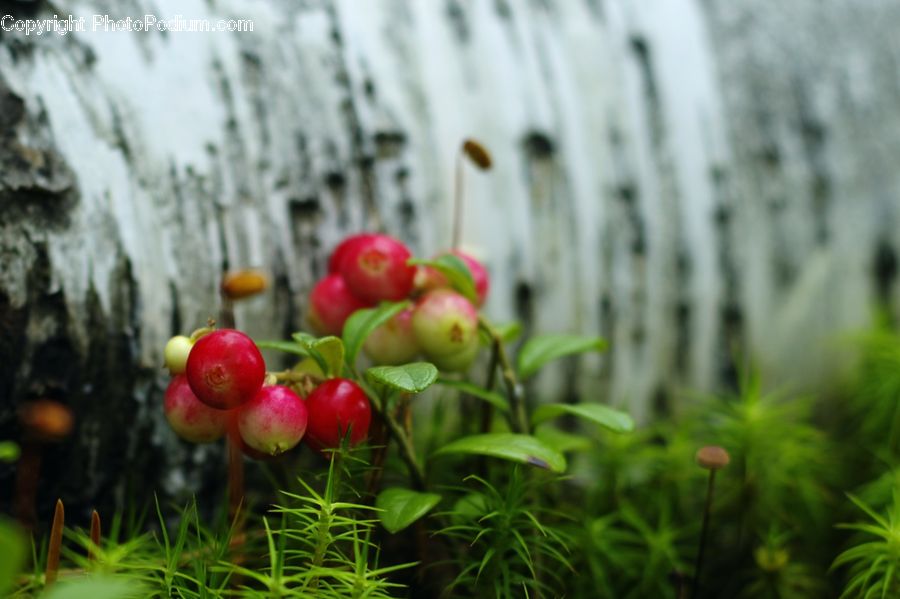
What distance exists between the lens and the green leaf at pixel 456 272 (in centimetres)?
104

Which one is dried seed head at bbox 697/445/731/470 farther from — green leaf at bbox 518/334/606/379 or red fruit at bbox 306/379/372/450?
red fruit at bbox 306/379/372/450

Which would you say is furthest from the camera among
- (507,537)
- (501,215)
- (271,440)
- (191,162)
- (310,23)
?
(501,215)

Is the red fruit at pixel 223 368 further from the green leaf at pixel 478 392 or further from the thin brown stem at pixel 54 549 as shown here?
the green leaf at pixel 478 392

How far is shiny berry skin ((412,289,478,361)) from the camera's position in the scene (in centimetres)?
100

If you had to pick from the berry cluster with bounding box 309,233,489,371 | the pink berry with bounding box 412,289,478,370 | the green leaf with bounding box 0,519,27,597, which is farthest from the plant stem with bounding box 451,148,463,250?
the green leaf with bounding box 0,519,27,597

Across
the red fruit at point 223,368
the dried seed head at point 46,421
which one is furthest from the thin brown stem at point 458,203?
the dried seed head at point 46,421

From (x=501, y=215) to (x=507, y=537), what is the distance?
Result: 56 cm

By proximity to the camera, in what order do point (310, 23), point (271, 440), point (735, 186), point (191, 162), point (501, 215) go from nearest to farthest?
point (271, 440) < point (191, 162) < point (310, 23) < point (501, 215) < point (735, 186)

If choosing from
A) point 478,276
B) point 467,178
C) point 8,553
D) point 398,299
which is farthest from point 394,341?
point 8,553

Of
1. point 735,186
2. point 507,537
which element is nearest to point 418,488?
point 507,537

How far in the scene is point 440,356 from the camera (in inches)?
40.4

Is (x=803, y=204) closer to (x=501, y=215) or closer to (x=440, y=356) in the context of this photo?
(x=501, y=215)

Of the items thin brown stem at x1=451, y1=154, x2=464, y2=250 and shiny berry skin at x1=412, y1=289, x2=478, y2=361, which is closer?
shiny berry skin at x1=412, y1=289, x2=478, y2=361

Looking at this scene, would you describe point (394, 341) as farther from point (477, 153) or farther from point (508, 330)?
point (477, 153)
